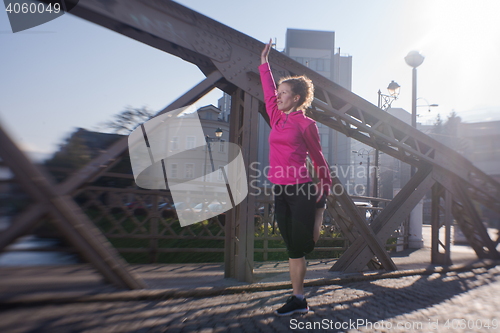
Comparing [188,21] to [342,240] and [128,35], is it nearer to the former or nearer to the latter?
[128,35]

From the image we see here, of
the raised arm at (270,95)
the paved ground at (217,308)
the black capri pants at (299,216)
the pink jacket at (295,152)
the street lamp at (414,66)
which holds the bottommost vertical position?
the paved ground at (217,308)

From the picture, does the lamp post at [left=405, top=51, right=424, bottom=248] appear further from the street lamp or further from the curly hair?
the curly hair

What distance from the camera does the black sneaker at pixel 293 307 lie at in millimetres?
2585

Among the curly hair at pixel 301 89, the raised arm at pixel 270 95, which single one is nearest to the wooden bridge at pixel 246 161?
the raised arm at pixel 270 95

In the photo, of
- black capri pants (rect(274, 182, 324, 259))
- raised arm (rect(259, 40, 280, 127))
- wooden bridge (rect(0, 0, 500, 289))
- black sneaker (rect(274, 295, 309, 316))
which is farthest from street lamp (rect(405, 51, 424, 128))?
black sneaker (rect(274, 295, 309, 316))

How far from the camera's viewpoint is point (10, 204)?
2.23 meters

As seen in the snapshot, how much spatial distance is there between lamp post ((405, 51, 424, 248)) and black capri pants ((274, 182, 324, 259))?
240 inches

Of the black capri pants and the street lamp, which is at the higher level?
the street lamp

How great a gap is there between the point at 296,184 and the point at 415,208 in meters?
8.88

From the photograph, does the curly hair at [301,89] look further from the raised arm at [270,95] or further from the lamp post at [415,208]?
the lamp post at [415,208]

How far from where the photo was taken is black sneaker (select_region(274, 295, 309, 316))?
8.48ft

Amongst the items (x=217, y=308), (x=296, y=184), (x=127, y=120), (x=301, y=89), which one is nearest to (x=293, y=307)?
(x=217, y=308)

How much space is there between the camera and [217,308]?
263 cm

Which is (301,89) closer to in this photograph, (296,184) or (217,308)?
(296,184)
